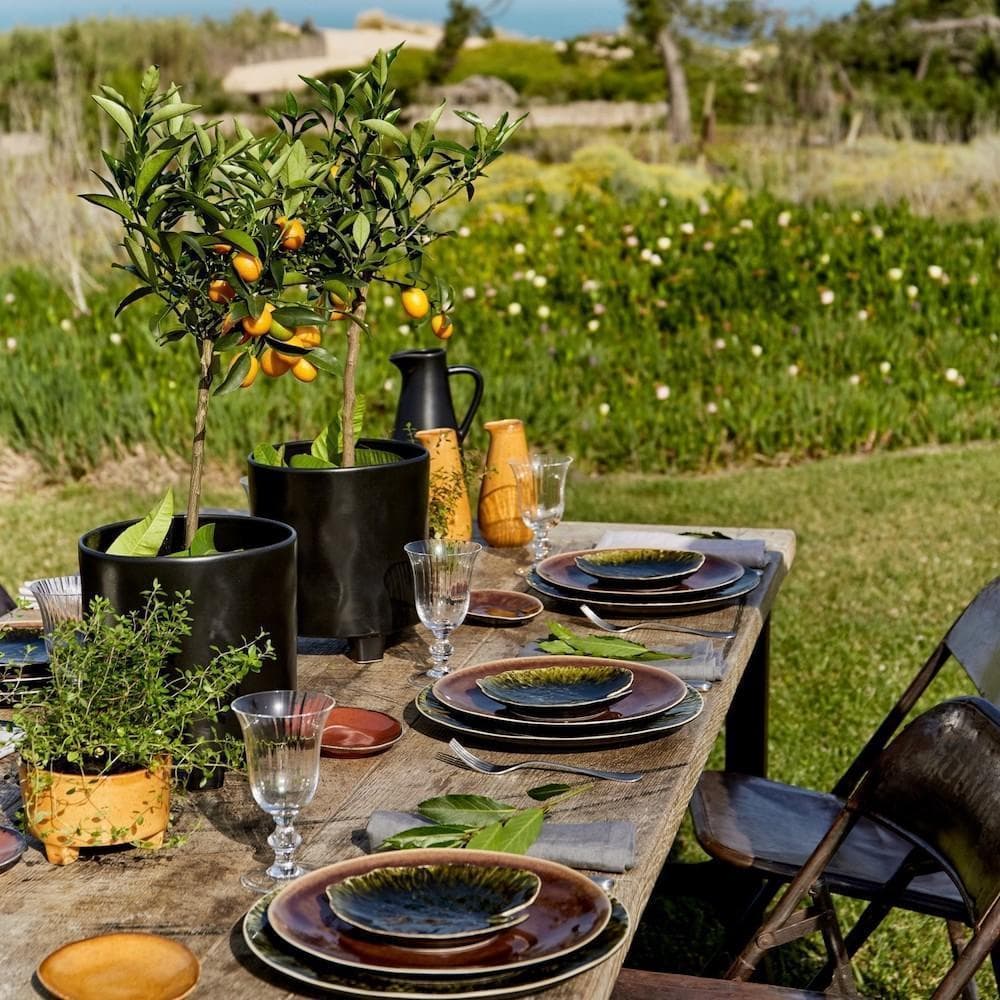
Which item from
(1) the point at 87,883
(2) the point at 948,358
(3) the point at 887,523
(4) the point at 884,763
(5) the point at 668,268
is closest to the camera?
(1) the point at 87,883

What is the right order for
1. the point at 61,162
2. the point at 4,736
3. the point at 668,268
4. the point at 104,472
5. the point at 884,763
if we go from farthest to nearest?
1. the point at 61,162
2. the point at 668,268
3. the point at 104,472
4. the point at 884,763
5. the point at 4,736

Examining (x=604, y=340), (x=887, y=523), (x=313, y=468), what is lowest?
(x=887, y=523)

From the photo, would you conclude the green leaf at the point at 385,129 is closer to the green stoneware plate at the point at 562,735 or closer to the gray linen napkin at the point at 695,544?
the green stoneware plate at the point at 562,735

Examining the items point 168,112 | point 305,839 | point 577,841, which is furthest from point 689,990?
point 168,112

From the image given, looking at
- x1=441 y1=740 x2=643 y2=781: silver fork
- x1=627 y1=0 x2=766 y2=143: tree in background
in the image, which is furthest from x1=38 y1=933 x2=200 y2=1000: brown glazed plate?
x1=627 y1=0 x2=766 y2=143: tree in background

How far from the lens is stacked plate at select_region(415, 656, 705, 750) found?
192cm

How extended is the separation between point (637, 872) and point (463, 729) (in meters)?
0.44

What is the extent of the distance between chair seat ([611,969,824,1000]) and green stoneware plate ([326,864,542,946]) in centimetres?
59

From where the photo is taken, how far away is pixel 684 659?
7.27 ft

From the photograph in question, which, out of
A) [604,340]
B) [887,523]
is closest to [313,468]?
[887,523]

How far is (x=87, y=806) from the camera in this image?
154 cm

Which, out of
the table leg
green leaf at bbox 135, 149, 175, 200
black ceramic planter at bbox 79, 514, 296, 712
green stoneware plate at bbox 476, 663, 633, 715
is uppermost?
green leaf at bbox 135, 149, 175, 200

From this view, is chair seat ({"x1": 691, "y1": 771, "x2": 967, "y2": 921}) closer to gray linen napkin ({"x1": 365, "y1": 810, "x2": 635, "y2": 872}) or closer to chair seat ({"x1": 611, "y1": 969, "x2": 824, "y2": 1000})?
chair seat ({"x1": 611, "y1": 969, "x2": 824, "y2": 1000})

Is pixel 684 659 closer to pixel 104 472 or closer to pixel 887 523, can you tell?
pixel 887 523
